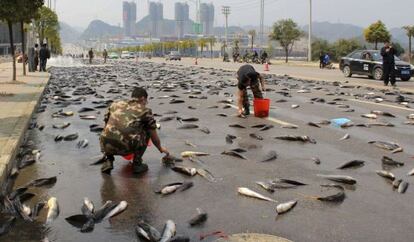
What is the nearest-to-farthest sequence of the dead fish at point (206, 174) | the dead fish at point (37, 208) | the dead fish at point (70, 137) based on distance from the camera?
1. the dead fish at point (37, 208)
2. the dead fish at point (206, 174)
3. the dead fish at point (70, 137)

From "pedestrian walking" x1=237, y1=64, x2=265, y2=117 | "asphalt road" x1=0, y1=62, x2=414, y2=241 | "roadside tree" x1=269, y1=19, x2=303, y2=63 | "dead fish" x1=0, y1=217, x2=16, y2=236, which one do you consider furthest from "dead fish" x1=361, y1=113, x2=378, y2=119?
"roadside tree" x1=269, y1=19, x2=303, y2=63

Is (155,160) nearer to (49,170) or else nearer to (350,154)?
(49,170)

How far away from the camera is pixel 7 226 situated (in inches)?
216

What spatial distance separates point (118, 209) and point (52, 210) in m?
0.70

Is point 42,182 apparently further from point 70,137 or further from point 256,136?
point 256,136

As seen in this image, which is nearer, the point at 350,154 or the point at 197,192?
the point at 197,192

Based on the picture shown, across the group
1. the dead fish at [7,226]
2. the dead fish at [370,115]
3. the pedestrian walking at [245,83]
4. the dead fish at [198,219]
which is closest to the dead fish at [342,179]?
the dead fish at [198,219]

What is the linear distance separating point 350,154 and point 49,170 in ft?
15.6

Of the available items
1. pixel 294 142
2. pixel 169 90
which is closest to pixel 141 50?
pixel 169 90

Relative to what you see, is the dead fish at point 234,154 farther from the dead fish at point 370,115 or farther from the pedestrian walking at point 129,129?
the dead fish at point 370,115

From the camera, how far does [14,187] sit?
710 centimetres

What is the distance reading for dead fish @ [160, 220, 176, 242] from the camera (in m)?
5.12

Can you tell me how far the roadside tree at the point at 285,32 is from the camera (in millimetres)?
78312

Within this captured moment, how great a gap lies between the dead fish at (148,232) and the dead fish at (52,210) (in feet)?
3.28
